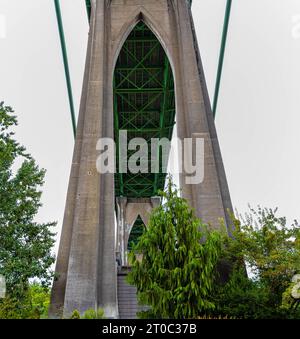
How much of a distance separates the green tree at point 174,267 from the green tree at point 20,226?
4.03 m

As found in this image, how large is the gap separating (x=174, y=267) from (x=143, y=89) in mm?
20314

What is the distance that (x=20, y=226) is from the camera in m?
12.5

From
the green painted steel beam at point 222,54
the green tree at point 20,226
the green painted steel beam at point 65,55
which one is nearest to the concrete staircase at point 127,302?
the green tree at point 20,226

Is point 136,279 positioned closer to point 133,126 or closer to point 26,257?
point 26,257

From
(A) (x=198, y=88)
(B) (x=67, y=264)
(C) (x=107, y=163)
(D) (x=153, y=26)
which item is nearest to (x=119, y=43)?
(D) (x=153, y=26)

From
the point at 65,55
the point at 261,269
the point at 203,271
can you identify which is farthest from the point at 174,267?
the point at 65,55

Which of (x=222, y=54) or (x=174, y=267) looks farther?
(x=222, y=54)

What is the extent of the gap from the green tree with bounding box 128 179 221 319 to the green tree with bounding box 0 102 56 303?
4030 mm

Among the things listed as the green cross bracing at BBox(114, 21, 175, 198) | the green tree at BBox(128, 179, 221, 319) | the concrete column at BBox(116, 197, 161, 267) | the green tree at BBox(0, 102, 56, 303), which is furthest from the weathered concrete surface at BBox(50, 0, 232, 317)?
the concrete column at BBox(116, 197, 161, 267)

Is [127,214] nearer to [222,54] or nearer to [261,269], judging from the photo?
[222,54]

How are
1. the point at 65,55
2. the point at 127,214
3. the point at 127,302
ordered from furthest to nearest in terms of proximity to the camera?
the point at 127,214 → the point at 65,55 → the point at 127,302

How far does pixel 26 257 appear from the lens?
1243 centimetres

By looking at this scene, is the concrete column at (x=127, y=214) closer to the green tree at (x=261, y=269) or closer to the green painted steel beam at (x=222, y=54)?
the green painted steel beam at (x=222, y=54)

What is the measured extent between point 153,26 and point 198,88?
245 inches
